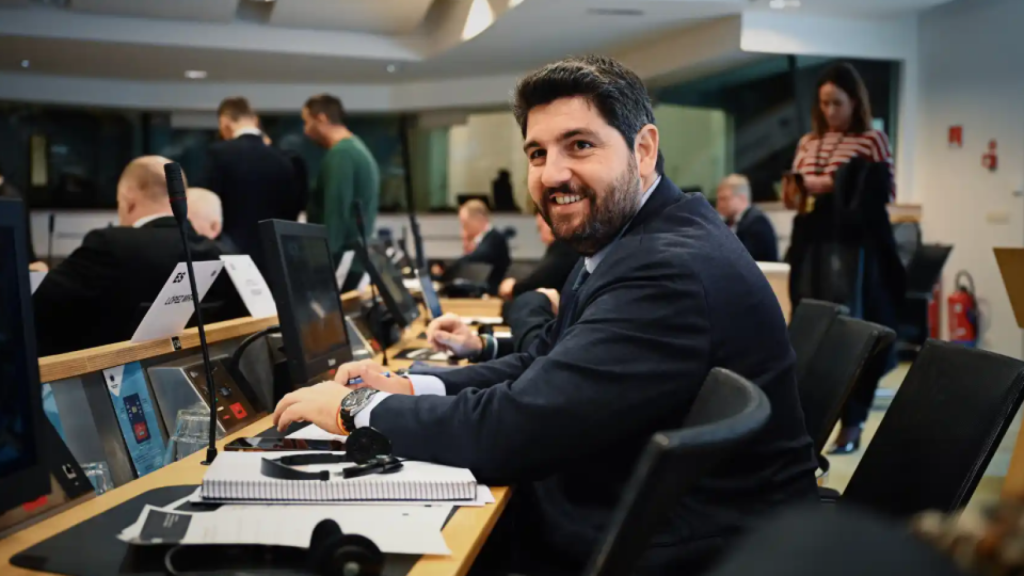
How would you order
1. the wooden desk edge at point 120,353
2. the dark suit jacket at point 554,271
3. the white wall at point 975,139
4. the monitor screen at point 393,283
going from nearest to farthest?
1. the wooden desk edge at point 120,353
2. the monitor screen at point 393,283
3. the dark suit jacket at point 554,271
4. the white wall at point 975,139

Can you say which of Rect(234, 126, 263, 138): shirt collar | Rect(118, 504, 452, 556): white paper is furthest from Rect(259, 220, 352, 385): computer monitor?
Rect(234, 126, 263, 138): shirt collar

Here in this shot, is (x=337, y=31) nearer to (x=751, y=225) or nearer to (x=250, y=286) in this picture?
(x=751, y=225)

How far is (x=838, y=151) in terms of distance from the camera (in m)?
4.14

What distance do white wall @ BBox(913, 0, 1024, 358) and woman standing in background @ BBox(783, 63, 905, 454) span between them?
275 centimetres

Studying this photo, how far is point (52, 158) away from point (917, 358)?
1107 centimetres

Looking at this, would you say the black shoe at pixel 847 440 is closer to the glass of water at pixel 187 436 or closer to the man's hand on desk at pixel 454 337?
the man's hand on desk at pixel 454 337

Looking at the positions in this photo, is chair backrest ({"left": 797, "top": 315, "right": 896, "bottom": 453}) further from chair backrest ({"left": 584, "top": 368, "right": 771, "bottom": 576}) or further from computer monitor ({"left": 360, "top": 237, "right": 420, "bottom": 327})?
computer monitor ({"left": 360, "top": 237, "right": 420, "bottom": 327})

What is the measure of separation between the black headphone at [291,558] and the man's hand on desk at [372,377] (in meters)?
0.65

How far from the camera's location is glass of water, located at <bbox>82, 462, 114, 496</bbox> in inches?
64.1

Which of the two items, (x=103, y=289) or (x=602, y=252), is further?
(x=103, y=289)

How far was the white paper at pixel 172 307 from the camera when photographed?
1864 millimetres

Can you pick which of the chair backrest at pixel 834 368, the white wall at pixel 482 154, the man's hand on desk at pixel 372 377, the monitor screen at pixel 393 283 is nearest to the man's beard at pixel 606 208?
the man's hand on desk at pixel 372 377

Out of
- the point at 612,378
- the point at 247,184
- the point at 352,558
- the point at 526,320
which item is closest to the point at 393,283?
the point at 526,320

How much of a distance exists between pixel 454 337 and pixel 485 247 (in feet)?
15.7
